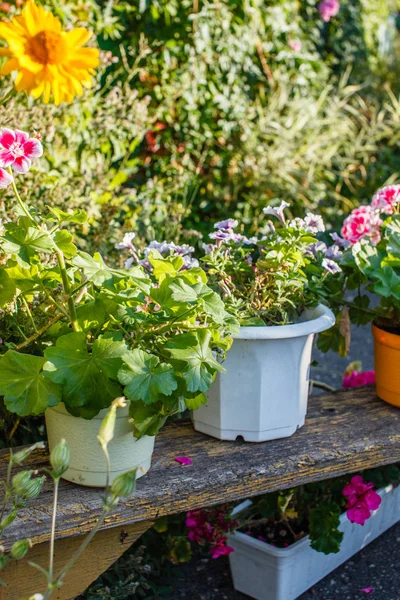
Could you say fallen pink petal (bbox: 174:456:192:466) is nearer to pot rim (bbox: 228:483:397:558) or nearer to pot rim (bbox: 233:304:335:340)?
pot rim (bbox: 233:304:335:340)

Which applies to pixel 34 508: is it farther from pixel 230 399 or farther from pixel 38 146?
pixel 38 146

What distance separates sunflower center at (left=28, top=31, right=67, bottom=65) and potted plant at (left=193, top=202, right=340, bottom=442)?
60 centimetres

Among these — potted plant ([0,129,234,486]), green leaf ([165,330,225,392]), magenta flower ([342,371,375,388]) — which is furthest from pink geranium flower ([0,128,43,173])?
magenta flower ([342,371,375,388])

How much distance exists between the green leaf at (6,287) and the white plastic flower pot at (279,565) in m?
1.02

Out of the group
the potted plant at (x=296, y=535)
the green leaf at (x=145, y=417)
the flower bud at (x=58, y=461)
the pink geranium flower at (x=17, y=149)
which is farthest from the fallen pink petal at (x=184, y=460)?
the pink geranium flower at (x=17, y=149)

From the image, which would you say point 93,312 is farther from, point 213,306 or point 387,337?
point 387,337

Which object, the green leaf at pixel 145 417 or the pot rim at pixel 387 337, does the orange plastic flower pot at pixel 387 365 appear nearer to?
the pot rim at pixel 387 337

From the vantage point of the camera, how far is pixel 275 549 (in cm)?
194

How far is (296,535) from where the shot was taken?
81.4 inches

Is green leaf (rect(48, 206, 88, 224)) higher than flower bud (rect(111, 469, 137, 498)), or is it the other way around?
green leaf (rect(48, 206, 88, 224))

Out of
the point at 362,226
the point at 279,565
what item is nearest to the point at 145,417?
the point at 279,565

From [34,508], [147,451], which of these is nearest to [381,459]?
[147,451]

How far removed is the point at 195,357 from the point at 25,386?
1.09 ft

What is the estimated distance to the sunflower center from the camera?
128cm
